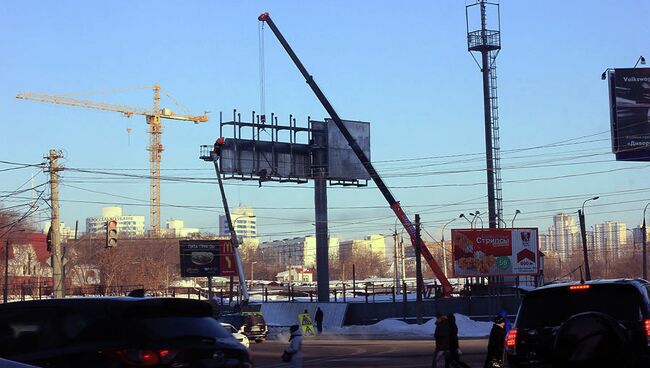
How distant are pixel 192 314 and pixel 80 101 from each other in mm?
161104

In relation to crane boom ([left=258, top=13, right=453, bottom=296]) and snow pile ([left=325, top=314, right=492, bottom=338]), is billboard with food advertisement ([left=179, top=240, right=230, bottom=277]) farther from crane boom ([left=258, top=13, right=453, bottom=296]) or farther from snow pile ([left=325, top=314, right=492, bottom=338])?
snow pile ([left=325, top=314, right=492, bottom=338])

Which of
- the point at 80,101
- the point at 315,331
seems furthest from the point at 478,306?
the point at 80,101

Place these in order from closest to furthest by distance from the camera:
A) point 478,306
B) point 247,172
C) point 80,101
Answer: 1. point 478,306
2. point 247,172
3. point 80,101

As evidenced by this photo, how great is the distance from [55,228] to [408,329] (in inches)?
896

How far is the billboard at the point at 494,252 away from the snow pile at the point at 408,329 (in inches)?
249

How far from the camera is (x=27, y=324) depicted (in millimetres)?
9312

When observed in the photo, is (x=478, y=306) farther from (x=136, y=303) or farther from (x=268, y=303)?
(x=136, y=303)

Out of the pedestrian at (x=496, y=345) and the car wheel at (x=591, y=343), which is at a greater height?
the car wheel at (x=591, y=343)

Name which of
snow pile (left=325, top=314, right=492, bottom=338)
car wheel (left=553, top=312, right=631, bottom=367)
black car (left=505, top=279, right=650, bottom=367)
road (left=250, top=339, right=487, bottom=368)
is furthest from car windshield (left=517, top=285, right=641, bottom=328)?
snow pile (left=325, top=314, right=492, bottom=338)

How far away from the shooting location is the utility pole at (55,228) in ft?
137

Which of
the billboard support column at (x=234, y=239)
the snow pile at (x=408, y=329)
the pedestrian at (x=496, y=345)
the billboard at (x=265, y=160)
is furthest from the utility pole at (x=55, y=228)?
the pedestrian at (x=496, y=345)

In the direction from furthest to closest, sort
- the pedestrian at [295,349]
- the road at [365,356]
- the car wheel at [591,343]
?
the road at [365,356] < the pedestrian at [295,349] < the car wheel at [591,343]

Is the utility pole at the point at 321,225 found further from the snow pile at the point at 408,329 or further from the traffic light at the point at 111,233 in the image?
the traffic light at the point at 111,233

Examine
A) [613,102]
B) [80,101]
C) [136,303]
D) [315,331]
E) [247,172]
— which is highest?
[80,101]
